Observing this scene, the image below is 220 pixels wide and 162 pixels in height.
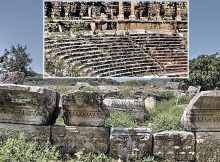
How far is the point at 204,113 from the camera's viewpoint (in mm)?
8461

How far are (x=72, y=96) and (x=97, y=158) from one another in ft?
4.08

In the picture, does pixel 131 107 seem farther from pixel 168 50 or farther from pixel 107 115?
pixel 168 50

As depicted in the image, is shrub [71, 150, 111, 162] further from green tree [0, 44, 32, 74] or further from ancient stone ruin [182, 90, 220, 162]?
green tree [0, 44, 32, 74]

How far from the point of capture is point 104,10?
3209 centimetres

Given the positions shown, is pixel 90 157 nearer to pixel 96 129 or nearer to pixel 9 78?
pixel 96 129

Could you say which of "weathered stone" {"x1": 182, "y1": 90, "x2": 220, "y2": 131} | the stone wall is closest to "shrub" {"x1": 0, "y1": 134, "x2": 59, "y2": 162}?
the stone wall

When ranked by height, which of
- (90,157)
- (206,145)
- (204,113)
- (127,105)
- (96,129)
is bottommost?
(127,105)

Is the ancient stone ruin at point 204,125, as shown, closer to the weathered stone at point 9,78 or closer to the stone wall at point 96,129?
the stone wall at point 96,129

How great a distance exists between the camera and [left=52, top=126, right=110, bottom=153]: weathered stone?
852 cm

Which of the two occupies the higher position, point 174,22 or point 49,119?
point 174,22

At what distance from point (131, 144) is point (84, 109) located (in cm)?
106

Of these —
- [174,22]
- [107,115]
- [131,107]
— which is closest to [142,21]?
[174,22]

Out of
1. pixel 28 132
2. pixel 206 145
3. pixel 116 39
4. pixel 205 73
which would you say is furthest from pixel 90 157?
pixel 205 73

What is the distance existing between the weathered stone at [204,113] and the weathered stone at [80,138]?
1.52m
